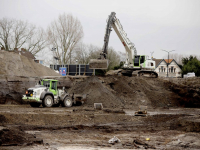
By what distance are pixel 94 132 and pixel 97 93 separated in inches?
481

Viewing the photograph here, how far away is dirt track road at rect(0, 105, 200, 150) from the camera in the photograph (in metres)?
9.32

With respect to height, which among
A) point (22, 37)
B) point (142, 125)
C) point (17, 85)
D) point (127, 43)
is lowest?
point (142, 125)

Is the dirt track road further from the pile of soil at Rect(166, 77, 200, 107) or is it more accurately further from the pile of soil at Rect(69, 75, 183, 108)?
the pile of soil at Rect(166, 77, 200, 107)

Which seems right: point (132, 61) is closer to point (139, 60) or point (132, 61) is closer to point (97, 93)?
point (139, 60)

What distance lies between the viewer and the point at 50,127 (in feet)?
41.9

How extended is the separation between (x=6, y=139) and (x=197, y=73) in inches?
2198

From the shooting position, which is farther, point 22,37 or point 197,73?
point 197,73

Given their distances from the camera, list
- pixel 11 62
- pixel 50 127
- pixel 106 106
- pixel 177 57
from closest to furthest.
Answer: pixel 50 127, pixel 106 106, pixel 11 62, pixel 177 57

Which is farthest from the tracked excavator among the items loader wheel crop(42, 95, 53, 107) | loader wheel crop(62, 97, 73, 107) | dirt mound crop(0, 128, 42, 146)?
dirt mound crop(0, 128, 42, 146)

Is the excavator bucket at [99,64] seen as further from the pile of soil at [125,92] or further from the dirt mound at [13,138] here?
→ the dirt mound at [13,138]

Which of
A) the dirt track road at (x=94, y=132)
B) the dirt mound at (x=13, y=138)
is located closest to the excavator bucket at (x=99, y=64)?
the dirt track road at (x=94, y=132)

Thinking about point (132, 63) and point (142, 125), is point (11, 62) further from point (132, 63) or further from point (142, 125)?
point (142, 125)

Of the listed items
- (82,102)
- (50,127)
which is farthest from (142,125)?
(82,102)

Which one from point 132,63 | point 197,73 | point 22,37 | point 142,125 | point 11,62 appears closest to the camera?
point 142,125
